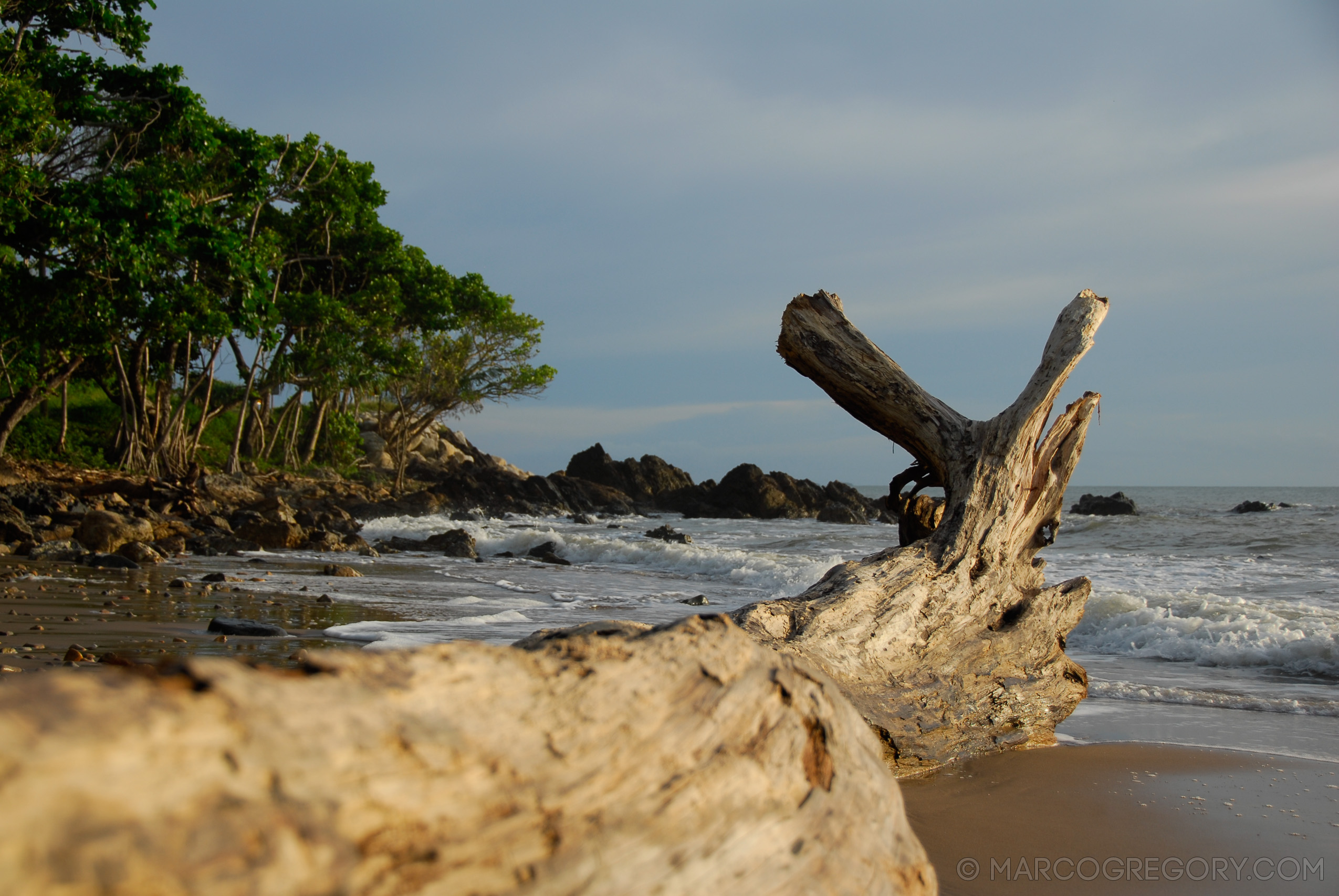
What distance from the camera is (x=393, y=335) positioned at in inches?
1193

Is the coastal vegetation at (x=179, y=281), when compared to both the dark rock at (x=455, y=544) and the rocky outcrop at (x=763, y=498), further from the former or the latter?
the rocky outcrop at (x=763, y=498)

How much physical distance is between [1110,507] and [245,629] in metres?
35.6

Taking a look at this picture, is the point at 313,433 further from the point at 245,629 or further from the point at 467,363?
the point at 245,629

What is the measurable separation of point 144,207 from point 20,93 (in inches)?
86.4

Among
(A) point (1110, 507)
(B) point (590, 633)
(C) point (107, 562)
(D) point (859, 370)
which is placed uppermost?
(D) point (859, 370)

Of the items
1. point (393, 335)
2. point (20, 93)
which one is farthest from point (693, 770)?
point (393, 335)

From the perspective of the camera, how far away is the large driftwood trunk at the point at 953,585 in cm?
372

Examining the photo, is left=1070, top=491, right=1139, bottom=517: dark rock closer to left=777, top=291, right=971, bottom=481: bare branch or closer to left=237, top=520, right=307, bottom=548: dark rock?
left=237, top=520, right=307, bottom=548: dark rock

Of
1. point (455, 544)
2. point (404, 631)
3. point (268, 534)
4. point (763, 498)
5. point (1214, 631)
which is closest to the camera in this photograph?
point (404, 631)

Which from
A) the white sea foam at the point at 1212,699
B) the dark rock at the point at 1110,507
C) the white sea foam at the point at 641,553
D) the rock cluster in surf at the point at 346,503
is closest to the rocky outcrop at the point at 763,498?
the rock cluster in surf at the point at 346,503

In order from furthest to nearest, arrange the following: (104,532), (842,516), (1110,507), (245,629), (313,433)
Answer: (842,516), (1110,507), (313,433), (104,532), (245,629)

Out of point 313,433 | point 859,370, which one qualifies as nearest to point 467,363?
point 313,433

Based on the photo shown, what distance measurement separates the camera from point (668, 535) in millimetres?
22453

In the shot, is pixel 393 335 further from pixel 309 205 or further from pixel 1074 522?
pixel 1074 522
